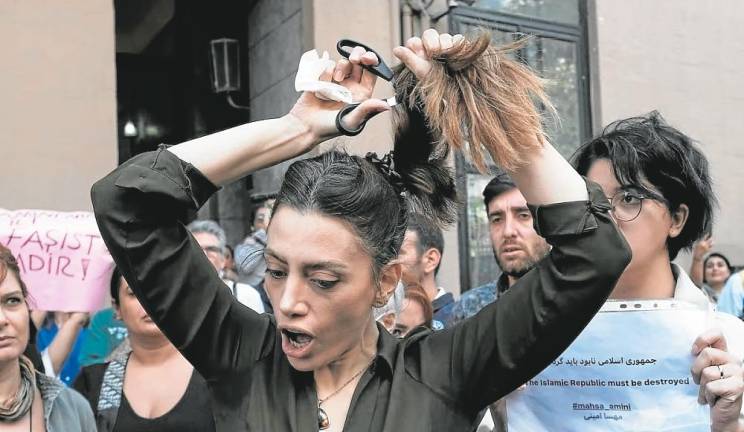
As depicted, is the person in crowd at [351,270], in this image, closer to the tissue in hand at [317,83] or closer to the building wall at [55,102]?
the tissue in hand at [317,83]

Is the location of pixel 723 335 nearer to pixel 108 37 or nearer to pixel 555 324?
pixel 555 324

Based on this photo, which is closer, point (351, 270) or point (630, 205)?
point (351, 270)

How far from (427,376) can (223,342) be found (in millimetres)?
419

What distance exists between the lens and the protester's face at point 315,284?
5.50 ft

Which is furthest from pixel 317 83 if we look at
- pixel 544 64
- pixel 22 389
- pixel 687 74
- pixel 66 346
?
pixel 687 74

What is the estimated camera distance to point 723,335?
201cm

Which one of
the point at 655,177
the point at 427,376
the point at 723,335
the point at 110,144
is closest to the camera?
the point at 427,376

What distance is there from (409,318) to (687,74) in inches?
268

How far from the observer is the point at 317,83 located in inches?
74.5

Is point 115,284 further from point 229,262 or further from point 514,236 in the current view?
point 229,262

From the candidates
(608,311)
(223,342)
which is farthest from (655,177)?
(223,342)

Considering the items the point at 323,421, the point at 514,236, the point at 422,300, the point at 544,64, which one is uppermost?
the point at 544,64

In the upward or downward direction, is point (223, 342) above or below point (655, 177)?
below

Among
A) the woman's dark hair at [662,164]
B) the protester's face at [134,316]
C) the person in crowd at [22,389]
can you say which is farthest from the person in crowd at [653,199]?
the protester's face at [134,316]
